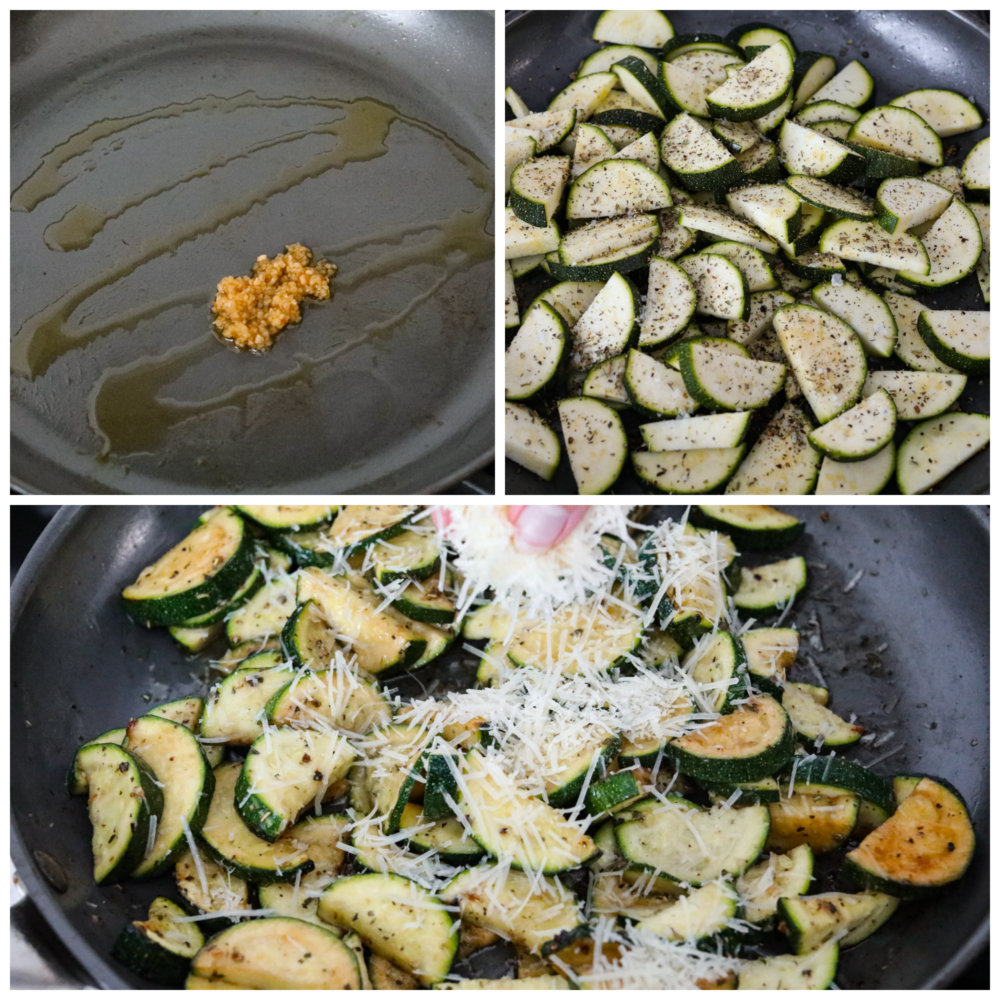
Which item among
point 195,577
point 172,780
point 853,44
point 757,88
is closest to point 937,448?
point 757,88

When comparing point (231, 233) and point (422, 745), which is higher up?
point (231, 233)

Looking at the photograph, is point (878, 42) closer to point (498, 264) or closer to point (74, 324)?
point (498, 264)

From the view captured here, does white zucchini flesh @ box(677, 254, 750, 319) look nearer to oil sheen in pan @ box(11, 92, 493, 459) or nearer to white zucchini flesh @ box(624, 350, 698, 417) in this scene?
white zucchini flesh @ box(624, 350, 698, 417)

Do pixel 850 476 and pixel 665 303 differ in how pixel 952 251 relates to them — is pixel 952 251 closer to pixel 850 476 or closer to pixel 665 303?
pixel 850 476

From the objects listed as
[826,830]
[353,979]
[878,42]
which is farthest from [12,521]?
[878,42]

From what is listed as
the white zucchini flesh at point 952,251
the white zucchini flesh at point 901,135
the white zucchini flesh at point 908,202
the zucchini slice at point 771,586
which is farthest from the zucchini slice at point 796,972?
the white zucchini flesh at point 901,135

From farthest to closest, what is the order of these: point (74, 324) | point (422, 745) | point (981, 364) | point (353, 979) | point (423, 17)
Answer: point (423, 17) < point (74, 324) < point (981, 364) < point (422, 745) < point (353, 979)

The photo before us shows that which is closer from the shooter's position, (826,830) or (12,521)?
(826,830)
